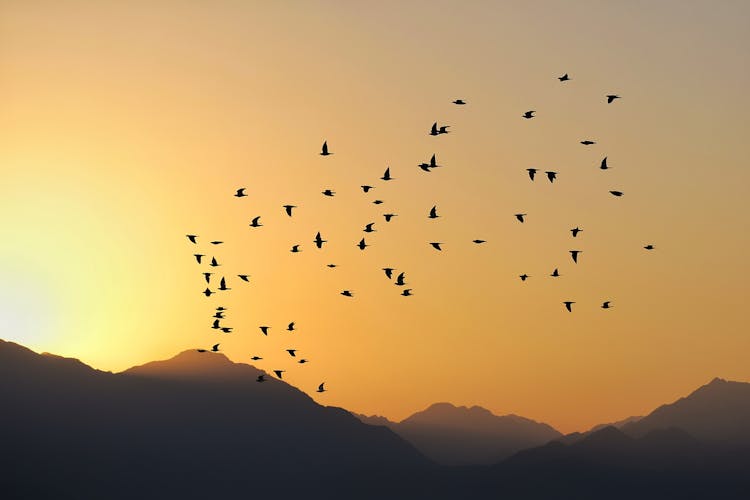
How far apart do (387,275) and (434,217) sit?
25.5ft

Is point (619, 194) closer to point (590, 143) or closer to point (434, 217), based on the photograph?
point (590, 143)

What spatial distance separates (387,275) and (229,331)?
68.9 feet

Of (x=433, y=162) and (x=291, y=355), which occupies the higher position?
(x=433, y=162)

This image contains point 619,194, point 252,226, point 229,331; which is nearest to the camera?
point 619,194

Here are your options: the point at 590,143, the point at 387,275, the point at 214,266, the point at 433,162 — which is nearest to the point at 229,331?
the point at 214,266

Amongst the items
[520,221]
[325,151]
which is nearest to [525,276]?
[520,221]

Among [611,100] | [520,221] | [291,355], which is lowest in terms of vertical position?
[291,355]

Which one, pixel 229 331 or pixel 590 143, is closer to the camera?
pixel 590 143

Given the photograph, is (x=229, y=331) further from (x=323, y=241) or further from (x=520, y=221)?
(x=520, y=221)

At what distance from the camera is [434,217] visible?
121 metres

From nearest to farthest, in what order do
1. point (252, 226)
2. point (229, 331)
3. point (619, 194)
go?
point (619, 194) → point (252, 226) → point (229, 331)

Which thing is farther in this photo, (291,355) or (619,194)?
(291,355)

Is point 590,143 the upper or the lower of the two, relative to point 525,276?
Answer: upper

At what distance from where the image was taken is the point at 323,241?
117688 millimetres
